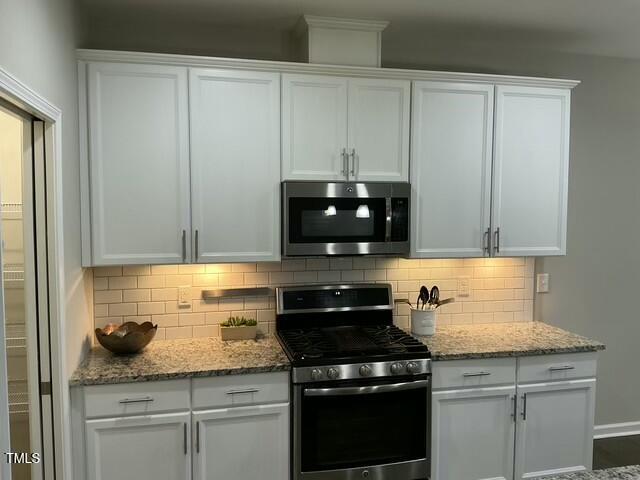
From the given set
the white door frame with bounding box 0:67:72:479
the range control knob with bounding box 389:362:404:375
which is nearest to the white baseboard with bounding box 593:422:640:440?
the range control knob with bounding box 389:362:404:375

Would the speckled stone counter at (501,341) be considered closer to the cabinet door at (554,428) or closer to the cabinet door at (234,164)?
the cabinet door at (554,428)

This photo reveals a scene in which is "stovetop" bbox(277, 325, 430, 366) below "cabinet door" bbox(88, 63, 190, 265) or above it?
below

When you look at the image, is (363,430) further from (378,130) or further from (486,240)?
(378,130)

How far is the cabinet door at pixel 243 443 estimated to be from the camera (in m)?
2.44

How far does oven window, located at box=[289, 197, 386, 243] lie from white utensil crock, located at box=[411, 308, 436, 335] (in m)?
0.53

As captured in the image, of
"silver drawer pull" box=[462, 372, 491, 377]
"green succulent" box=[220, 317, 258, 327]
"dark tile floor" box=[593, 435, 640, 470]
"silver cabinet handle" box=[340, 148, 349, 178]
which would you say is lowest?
"dark tile floor" box=[593, 435, 640, 470]

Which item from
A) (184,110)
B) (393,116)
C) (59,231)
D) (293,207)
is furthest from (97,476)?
(393,116)

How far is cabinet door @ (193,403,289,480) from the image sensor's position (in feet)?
8.01

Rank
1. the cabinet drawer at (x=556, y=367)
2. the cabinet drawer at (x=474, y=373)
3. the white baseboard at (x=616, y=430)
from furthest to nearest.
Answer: the white baseboard at (x=616, y=430), the cabinet drawer at (x=556, y=367), the cabinet drawer at (x=474, y=373)

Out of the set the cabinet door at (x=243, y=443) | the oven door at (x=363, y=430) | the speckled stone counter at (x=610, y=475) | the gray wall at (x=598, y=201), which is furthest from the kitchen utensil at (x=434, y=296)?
the speckled stone counter at (x=610, y=475)

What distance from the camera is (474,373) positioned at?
271 cm

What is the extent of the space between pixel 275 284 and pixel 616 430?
102 inches

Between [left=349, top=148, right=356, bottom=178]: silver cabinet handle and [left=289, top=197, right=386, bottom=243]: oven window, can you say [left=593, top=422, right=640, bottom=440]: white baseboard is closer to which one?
[left=289, top=197, right=386, bottom=243]: oven window

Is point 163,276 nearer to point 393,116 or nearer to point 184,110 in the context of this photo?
point 184,110
